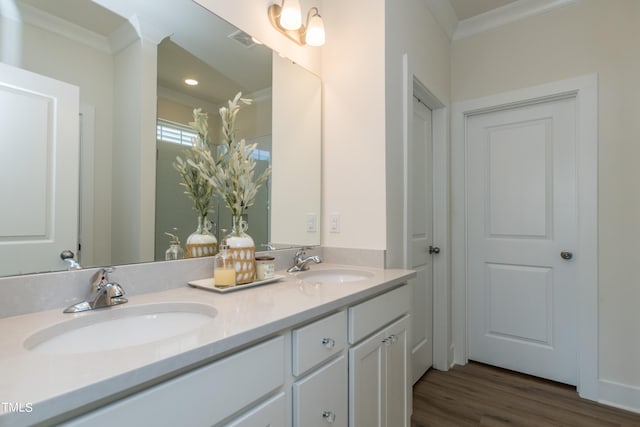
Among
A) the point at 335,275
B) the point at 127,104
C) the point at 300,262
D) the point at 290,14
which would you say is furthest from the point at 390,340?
the point at 290,14

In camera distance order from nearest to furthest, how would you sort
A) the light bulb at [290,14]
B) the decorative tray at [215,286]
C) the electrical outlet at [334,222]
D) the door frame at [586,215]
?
the decorative tray at [215,286]
the light bulb at [290,14]
the electrical outlet at [334,222]
the door frame at [586,215]

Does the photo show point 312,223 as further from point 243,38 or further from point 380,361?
point 243,38

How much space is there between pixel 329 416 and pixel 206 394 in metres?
0.52

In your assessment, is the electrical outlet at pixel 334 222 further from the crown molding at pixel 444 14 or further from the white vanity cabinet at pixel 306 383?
the crown molding at pixel 444 14

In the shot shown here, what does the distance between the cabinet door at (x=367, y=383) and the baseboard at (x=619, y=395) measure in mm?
1612

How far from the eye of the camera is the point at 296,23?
1.64 m

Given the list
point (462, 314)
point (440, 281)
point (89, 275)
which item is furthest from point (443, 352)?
point (89, 275)

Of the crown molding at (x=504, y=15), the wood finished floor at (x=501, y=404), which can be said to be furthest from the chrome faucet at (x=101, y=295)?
the crown molding at (x=504, y=15)

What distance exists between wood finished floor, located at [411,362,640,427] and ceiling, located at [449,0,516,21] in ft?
8.64

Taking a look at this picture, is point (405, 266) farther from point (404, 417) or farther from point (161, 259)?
point (161, 259)

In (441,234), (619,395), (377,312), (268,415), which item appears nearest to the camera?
(268,415)

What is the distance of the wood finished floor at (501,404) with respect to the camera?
1.79m

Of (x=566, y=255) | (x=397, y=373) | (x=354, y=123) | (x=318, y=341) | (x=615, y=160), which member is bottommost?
(x=397, y=373)

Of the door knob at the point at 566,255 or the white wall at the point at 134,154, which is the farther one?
the door knob at the point at 566,255
